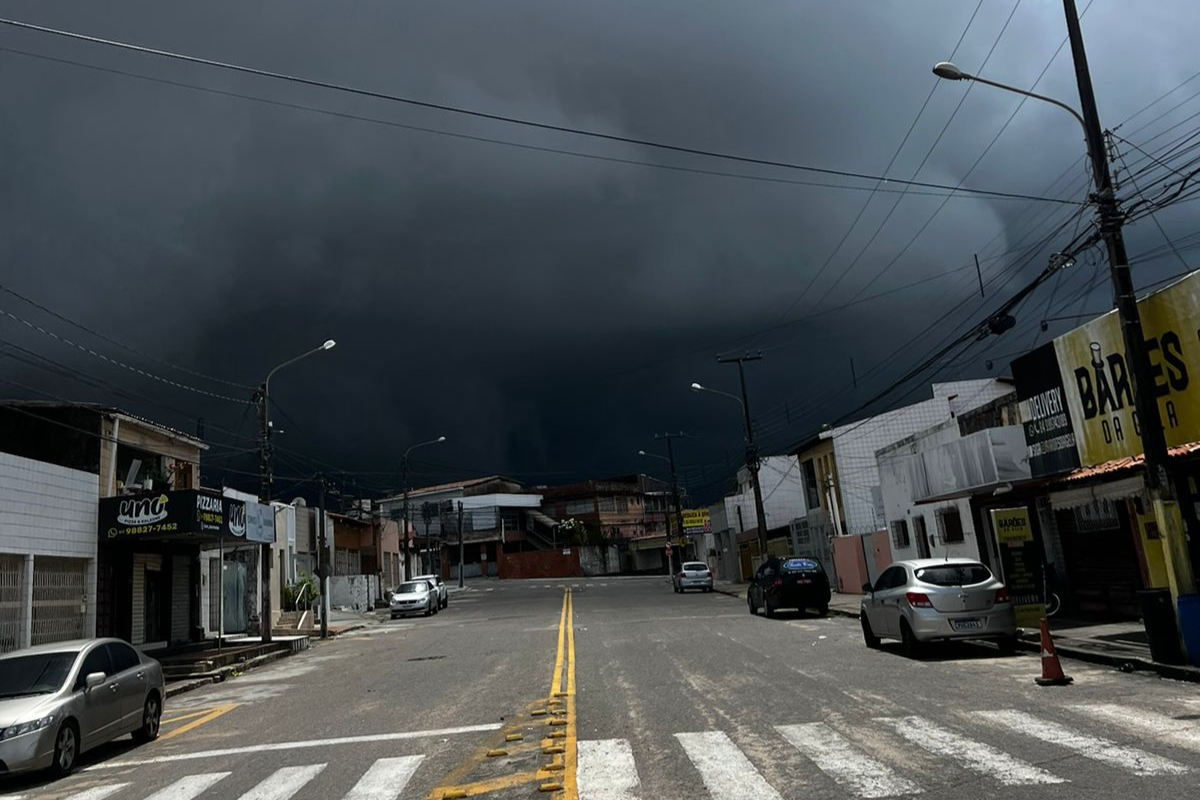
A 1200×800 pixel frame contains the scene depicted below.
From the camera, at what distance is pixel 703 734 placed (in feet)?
30.8

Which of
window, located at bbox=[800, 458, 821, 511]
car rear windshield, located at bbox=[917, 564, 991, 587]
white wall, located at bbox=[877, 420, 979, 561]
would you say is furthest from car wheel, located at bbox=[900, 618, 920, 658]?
window, located at bbox=[800, 458, 821, 511]

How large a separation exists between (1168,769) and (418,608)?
38.9m

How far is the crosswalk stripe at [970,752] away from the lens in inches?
274

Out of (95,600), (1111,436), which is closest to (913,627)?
(1111,436)

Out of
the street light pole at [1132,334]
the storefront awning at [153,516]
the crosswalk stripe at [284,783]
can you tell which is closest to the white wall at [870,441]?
the street light pole at [1132,334]

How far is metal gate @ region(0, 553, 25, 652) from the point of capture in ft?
60.7

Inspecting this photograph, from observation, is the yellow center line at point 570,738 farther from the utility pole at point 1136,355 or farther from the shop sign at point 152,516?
the shop sign at point 152,516

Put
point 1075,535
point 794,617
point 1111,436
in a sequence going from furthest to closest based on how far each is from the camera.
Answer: point 794,617 → point 1075,535 → point 1111,436

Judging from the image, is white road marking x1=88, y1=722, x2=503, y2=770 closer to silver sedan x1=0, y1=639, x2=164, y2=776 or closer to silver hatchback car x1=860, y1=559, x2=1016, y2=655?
silver sedan x1=0, y1=639, x2=164, y2=776

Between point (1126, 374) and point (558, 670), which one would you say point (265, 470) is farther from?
point (1126, 374)

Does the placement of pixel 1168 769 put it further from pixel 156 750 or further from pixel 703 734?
pixel 156 750

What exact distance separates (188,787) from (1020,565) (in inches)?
570

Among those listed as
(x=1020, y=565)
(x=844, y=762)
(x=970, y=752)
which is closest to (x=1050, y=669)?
(x=970, y=752)

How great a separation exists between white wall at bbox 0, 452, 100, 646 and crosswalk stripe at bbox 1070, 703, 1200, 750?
19509 mm
